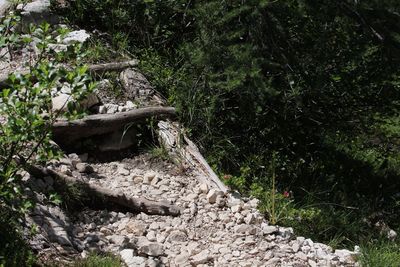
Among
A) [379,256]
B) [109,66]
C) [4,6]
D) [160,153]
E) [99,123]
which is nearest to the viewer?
[379,256]

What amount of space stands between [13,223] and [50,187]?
822 millimetres

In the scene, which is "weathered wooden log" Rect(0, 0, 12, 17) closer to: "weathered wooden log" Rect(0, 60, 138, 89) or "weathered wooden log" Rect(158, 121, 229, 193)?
"weathered wooden log" Rect(0, 60, 138, 89)

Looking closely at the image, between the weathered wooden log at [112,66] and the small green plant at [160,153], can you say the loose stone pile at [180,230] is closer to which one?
the small green plant at [160,153]

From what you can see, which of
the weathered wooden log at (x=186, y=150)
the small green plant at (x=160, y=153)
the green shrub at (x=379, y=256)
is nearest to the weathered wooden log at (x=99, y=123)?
the weathered wooden log at (x=186, y=150)

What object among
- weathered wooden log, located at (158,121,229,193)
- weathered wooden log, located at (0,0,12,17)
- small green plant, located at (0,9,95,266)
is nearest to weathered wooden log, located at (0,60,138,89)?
weathered wooden log, located at (158,121,229,193)

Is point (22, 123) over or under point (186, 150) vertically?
over

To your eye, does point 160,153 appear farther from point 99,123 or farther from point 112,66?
point 112,66

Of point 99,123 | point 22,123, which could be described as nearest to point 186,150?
point 99,123

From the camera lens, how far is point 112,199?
5.54 meters

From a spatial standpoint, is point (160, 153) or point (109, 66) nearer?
point (160, 153)

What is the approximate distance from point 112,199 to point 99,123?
3.06ft

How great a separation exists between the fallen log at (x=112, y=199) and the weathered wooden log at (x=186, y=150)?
22.5 inches

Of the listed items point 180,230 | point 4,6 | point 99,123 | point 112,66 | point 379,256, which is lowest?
point 379,256

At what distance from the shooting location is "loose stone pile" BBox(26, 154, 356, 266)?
16.4ft
